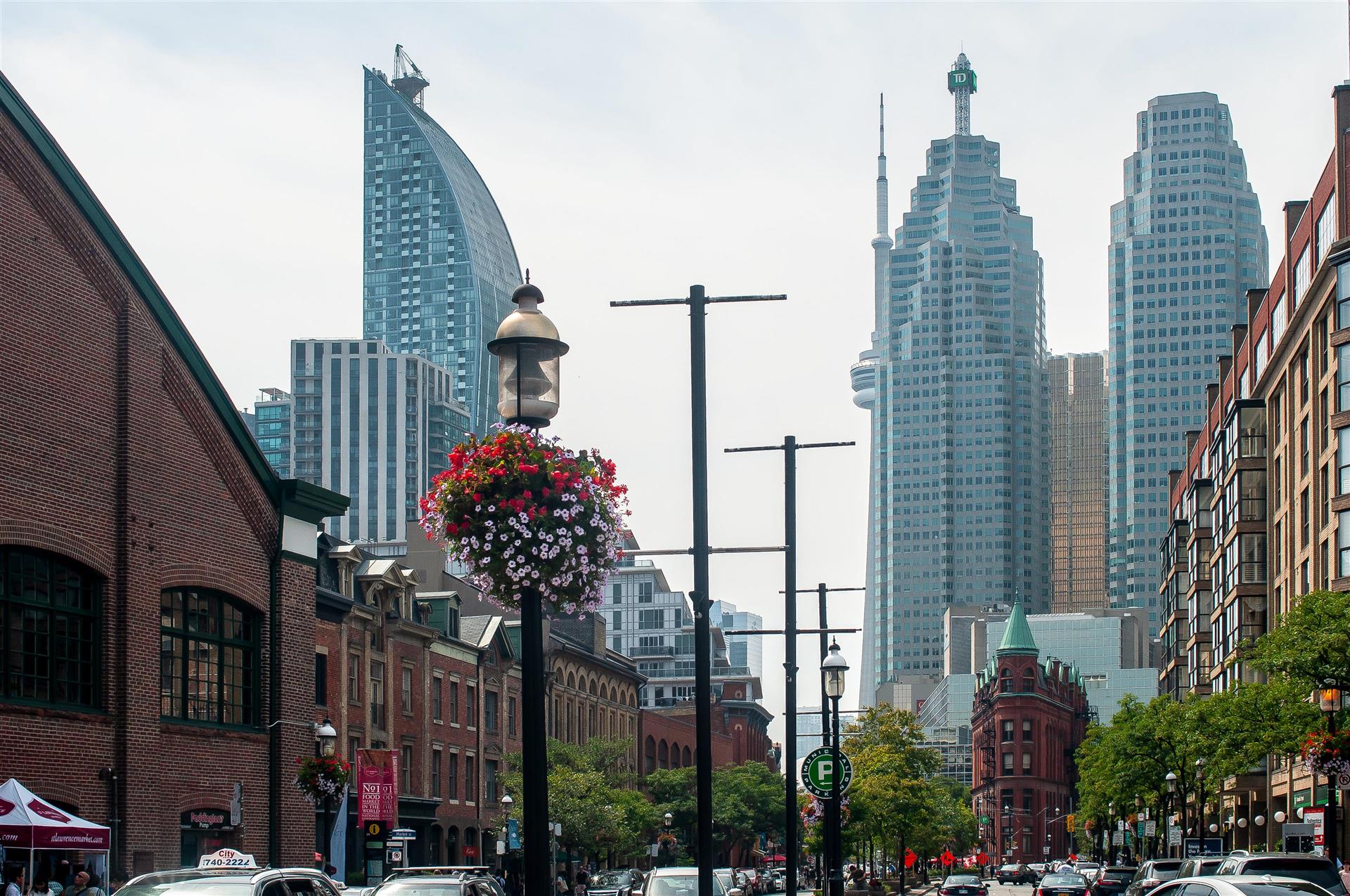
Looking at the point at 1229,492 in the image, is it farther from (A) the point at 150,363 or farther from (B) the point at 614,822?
(A) the point at 150,363

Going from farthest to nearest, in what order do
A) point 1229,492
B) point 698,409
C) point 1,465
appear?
point 1229,492, point 1,465, point 698,409

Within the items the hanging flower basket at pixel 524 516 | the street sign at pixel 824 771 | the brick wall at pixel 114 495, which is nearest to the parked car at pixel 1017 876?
the street sign at pixel 824 771

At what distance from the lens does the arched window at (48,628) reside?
3036cm

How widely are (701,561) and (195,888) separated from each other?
22.1 feet

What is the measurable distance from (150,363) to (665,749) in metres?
87.8

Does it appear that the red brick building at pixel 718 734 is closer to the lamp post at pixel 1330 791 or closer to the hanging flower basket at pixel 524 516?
the lamp post at pixel 1330 791

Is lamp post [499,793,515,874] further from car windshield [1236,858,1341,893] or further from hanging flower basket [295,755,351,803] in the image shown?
car windshield [1236,858,1341,893]

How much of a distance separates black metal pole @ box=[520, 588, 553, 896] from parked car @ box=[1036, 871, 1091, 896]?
5032cm

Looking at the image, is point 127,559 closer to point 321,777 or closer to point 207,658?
point 207,658

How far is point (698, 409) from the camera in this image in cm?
2092

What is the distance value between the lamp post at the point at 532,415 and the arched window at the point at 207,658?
1979 centimetres

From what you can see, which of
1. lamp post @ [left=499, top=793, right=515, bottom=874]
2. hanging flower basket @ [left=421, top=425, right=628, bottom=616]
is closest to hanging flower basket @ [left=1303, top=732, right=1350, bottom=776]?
hanging flower basket @ [left=421, top=425, right=628, bottom=616]

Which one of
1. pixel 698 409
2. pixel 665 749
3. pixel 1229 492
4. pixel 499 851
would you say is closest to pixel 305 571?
pixel 698 409

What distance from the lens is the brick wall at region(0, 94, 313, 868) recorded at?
30781 millimetres
